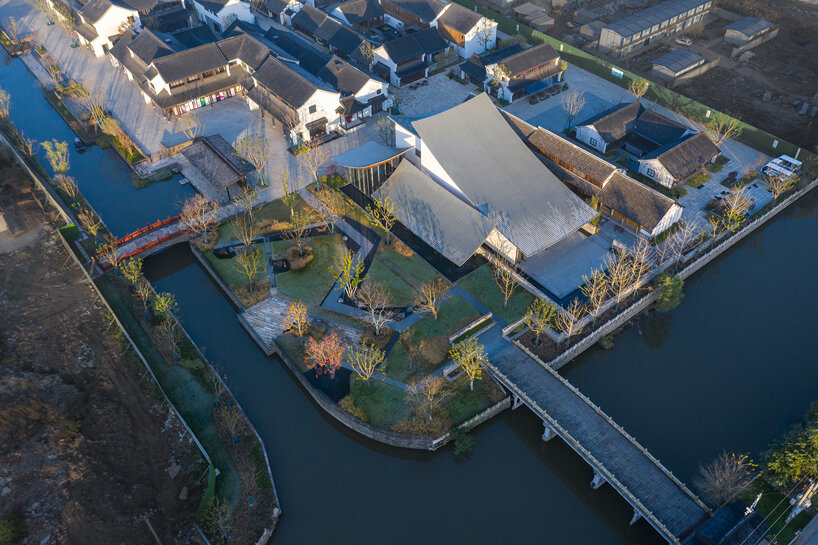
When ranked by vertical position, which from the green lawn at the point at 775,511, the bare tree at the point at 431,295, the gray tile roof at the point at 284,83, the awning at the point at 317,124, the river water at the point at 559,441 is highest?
the gray tile roof at the point at 284,83

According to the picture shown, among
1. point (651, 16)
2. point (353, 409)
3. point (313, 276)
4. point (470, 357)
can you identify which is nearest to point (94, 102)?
point (313, 276)

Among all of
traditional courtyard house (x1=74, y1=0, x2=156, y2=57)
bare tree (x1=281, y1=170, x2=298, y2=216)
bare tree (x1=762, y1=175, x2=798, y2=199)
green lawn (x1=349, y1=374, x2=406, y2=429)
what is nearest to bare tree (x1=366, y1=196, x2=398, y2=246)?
bare tree (x1=281, y1=170, x2=298, y2=216)

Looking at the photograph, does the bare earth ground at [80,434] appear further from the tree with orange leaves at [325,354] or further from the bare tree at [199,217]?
the bare tree at [199,217]

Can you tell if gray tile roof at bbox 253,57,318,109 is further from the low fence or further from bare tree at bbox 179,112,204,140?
the low fence

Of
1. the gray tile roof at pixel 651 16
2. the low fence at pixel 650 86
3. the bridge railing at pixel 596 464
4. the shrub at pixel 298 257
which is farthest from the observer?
the gray tile roof at pixel 651 16

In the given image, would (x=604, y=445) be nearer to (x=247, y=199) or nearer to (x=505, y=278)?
(x=505, y=278)

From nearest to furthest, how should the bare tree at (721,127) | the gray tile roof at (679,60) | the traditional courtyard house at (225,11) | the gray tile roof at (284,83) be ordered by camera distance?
1. the bare tree at (721,127)
2. the gray tile roof at (284,83)
3. the gray tile roof at (679,60)
4. the traditional courtyard house at (225,11)

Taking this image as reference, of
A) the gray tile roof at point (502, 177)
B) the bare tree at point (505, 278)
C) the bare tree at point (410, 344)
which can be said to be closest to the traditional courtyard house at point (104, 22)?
the gray tile roof at point (502, 177)

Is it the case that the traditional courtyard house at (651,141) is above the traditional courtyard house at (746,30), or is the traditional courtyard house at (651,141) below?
below
